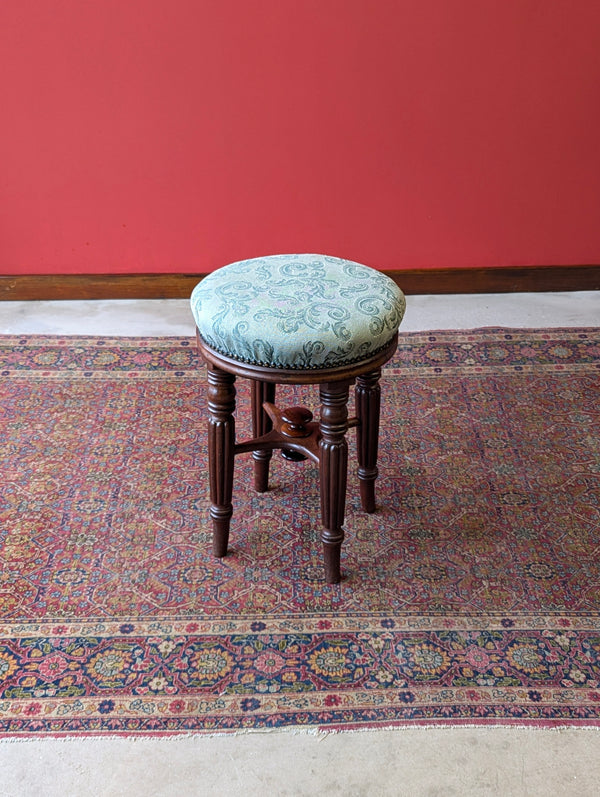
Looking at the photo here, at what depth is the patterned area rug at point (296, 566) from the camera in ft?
5.40

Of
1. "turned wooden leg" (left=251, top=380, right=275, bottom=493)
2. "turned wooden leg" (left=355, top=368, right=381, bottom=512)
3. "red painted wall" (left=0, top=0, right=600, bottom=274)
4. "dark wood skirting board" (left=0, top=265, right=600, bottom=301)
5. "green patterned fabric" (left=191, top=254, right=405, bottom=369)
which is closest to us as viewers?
"green patterned fabric" (left=191, top=254, right=405, bottom=369)

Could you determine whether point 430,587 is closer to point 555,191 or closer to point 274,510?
point 274,510

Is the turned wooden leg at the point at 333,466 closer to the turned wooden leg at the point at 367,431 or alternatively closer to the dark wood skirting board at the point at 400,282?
the turned wooden leg at the point at 367,431

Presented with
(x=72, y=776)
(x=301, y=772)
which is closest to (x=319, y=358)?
(x=301, y=772)

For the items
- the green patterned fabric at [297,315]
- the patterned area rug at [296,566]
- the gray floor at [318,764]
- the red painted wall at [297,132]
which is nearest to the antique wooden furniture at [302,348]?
Answer: the green patterned fabric at [297,315]

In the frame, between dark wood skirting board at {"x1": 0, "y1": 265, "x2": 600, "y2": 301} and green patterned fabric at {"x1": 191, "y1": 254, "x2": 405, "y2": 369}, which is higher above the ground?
green patterned fabric at {"x1": 191, "y1": 254, "x2": 405, "y2": 369}

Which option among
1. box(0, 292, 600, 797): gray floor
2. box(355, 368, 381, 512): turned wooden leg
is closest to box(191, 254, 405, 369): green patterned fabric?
box(355, 368, 381, 512): turned wooden leg

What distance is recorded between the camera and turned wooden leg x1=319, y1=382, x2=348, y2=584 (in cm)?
169

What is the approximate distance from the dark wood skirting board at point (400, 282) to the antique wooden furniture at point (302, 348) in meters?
1.46

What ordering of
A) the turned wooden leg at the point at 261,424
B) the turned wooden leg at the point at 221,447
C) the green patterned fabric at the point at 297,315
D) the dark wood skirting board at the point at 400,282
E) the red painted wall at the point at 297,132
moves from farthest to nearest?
the dark wood skirting board at the point at 400,282, the red painted wall at the point at 297,132, the turned wooden leg at the point at 261,424, the turned wooden leg at the point at 221,447, the green patterned fabric at the point at 297,315

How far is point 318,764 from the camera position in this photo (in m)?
1.52

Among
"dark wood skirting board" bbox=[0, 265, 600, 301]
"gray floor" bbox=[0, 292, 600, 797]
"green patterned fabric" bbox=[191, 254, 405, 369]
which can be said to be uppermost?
"green patterned fabric" bbox=[191, 254, 405, 369]

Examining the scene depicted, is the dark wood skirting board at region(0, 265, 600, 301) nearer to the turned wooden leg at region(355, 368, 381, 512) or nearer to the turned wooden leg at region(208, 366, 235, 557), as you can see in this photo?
the turned wooden leg at region(355, 368, 381, 512)

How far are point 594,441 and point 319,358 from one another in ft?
3.85
